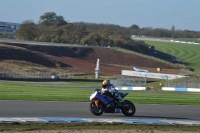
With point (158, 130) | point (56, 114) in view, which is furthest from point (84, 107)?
point (158, 130)

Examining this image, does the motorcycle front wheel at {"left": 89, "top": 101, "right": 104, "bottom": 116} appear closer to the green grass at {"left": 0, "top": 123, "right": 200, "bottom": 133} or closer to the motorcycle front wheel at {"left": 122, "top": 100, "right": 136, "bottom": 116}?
the motorcycle front wheel at {"left": 122, "top": 100, "right": 136, "bottom": 116}

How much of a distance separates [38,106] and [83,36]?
108 m

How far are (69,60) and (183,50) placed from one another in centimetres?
5225

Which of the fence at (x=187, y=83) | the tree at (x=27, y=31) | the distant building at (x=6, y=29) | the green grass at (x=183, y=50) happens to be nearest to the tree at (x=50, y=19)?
the distant building at (x=6, y=29)

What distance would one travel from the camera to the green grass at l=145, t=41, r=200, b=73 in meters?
131

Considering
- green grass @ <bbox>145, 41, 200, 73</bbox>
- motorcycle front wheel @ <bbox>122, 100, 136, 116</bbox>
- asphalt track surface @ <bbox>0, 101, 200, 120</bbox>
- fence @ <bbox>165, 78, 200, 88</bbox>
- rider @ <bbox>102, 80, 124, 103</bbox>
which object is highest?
green grass @ <bbox>145, 41, 200, 73</bbox>

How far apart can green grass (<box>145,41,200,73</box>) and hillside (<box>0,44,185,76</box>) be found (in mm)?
20034

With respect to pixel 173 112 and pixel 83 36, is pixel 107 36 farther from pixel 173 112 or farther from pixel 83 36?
pixel 173 112

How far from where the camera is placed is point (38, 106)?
2198 centimetres

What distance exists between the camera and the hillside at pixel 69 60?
285ft

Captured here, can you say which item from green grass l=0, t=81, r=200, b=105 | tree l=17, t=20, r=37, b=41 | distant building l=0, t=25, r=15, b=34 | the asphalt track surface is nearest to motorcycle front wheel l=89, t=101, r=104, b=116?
the asphalt track surface

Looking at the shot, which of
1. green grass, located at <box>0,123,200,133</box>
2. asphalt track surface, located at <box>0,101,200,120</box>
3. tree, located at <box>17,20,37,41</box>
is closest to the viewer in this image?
green grass, located at <box>0,123,200,133</box>

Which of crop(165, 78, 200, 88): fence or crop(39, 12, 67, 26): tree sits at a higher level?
crop(39, 12, 67, 26): tree

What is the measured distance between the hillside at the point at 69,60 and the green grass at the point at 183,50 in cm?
2003
